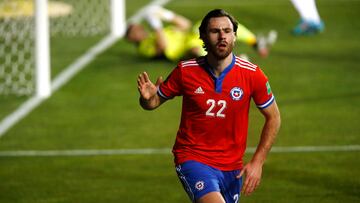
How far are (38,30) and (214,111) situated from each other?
9109mm

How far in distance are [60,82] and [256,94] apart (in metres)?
10.8

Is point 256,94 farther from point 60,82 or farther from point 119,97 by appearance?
point 60,82

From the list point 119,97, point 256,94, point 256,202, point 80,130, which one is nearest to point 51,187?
point 256,202

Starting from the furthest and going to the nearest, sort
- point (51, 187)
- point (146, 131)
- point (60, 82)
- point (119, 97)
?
point (60, 82) < point (119, 97) < point (146, 131) < point (51, 187)

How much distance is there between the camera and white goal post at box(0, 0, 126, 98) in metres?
17.4

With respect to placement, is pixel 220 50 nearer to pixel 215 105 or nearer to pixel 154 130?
pixel 215 105

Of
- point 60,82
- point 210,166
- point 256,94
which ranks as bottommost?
point 60,82

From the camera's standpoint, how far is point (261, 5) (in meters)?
25.9

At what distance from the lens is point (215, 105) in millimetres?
8562

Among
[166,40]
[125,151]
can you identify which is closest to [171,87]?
[125,151]

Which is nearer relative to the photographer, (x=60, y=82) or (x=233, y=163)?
(x=233, y=163)

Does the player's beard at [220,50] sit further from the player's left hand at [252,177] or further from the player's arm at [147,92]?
the player's left hand at [252,177]

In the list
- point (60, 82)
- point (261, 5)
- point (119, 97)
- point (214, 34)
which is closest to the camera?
point (214, 34)

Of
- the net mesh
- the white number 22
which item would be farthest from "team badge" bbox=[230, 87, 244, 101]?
the net mesh
